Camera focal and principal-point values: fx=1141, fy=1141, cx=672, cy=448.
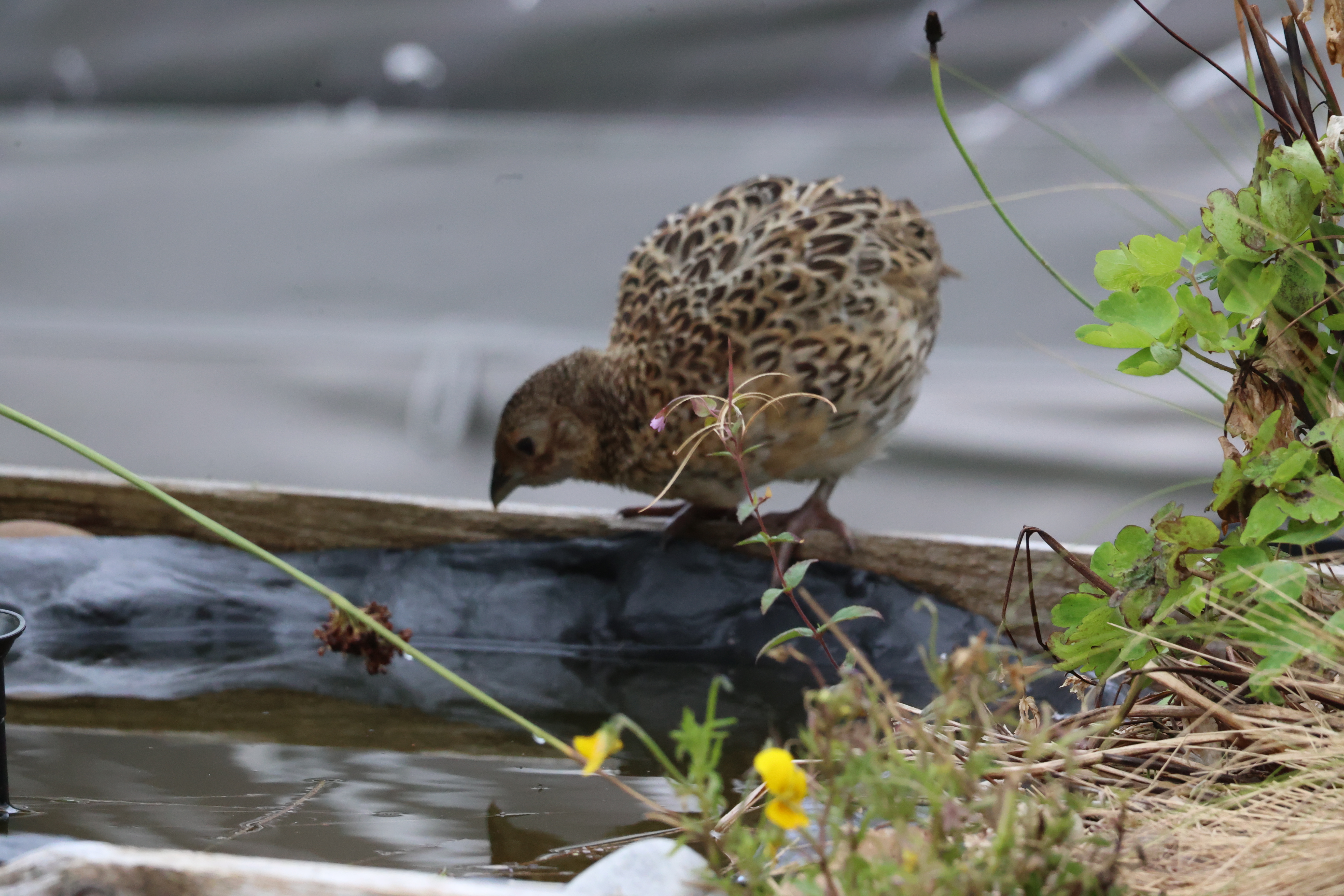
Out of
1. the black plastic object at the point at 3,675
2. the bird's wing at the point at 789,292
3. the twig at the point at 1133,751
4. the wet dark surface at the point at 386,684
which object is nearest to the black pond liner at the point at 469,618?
the wet dark surface at the point at 386,684

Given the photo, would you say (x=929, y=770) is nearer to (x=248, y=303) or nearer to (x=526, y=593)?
(x=526, y=593)

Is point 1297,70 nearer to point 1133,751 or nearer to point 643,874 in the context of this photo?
point 1133,751

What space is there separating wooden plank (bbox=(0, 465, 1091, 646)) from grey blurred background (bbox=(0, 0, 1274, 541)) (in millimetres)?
739

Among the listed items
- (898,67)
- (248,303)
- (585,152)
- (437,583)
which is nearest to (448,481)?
(248,303)

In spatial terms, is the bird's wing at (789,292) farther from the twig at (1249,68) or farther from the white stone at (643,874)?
the white stone at (643,874)

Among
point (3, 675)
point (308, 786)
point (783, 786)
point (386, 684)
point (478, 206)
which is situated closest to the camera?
point (783, 786)

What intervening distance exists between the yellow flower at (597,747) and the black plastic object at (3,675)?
0.50m

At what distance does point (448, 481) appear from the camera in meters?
2.31

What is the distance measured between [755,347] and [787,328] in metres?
0.05

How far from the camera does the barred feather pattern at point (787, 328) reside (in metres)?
1.39

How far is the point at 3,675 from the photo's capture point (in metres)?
0.81

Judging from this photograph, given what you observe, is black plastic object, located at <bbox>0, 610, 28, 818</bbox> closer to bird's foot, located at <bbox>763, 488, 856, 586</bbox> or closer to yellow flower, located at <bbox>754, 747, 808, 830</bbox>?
yellow flower, located at <bbox>754, 747, 808, 830</bbox>

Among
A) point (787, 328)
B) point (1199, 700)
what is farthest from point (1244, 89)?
point (787, 328)

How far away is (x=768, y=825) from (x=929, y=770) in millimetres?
90
